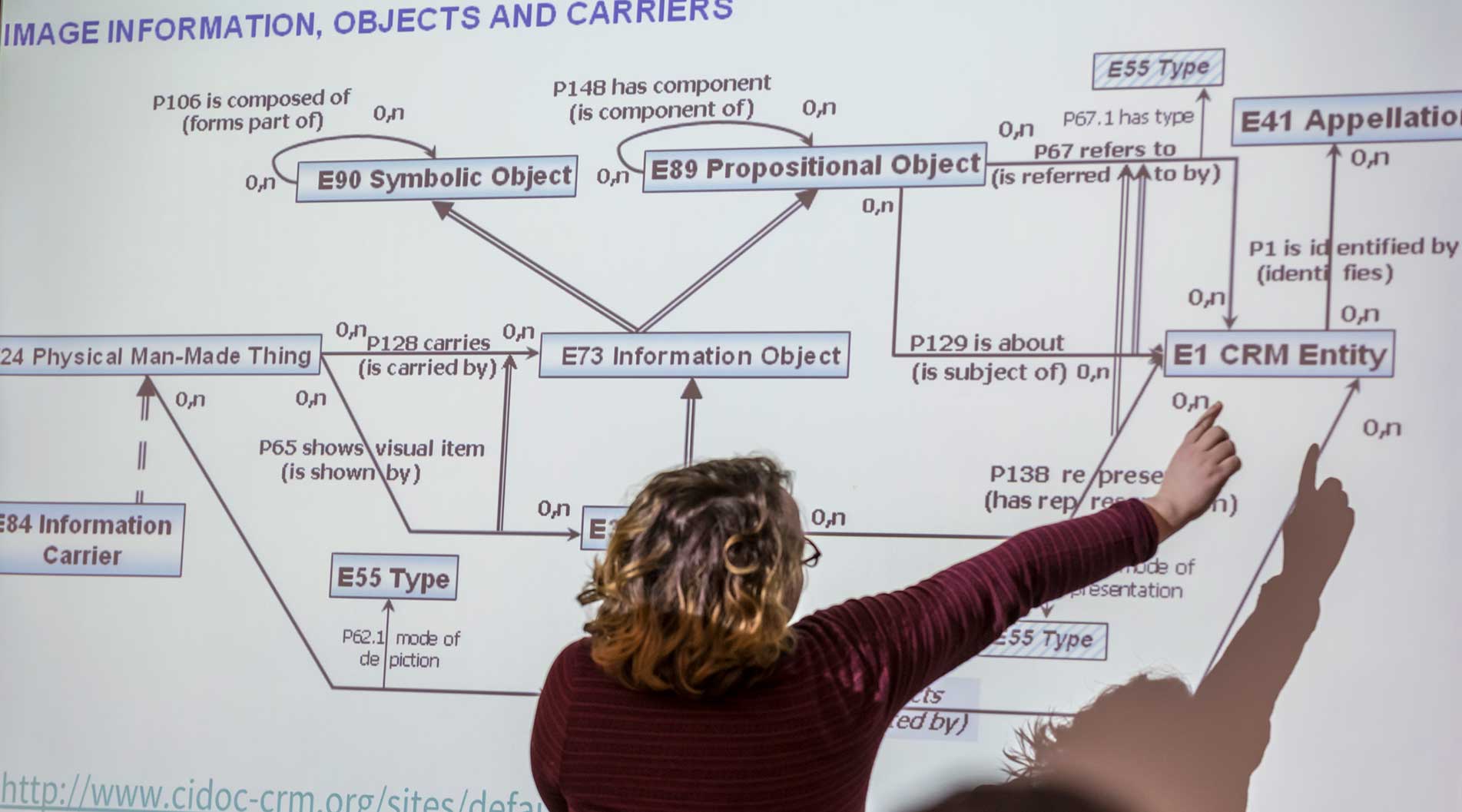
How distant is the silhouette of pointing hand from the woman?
686 millimetres

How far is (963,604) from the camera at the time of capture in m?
1.75

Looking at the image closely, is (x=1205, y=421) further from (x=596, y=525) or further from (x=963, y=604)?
(x=596, y=525)

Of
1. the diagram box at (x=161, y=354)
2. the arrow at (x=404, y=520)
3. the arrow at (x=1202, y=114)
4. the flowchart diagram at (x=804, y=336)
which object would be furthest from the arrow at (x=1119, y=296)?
the diagram box at (x=161, y=354)

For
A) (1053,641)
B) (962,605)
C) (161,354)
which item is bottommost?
(1053,641)

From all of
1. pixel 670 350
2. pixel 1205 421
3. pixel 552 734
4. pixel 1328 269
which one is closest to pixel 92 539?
pixel 670 350

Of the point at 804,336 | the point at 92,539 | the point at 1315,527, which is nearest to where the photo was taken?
the point at 1315,527

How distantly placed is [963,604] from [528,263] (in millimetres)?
1119

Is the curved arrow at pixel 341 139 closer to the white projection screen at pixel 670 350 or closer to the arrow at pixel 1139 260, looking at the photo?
the white projection screen at pixel 670 350

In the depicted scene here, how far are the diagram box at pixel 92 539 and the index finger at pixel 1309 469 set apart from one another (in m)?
1.87

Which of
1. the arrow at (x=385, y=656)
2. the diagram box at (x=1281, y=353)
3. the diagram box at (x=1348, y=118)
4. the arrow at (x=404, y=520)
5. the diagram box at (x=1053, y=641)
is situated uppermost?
the diagram box at (x=1348, y=118)

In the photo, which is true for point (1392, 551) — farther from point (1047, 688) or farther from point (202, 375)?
point (202, 375)

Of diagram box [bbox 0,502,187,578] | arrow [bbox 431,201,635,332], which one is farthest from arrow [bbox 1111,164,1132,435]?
diagram box [bbox 0,502,187,578]

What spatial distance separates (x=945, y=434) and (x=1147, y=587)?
39cm

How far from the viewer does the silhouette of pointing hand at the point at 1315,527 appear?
220cm
